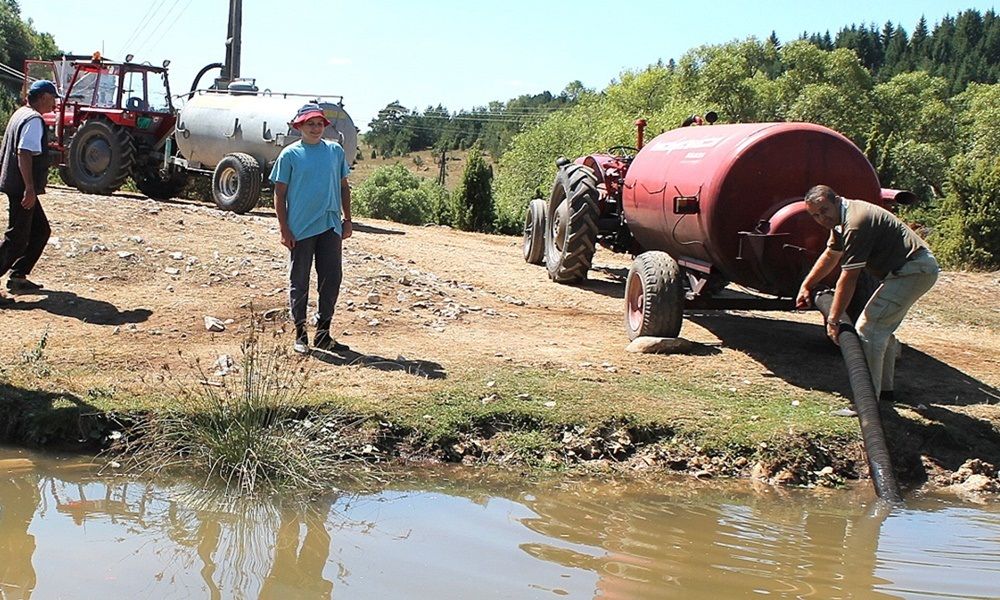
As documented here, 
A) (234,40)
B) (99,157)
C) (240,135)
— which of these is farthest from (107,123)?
(234,40)

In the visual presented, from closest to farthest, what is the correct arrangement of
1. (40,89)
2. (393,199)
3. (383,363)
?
(383,363) → (40,89) → (393,199)

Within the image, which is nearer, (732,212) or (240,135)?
(732,212)

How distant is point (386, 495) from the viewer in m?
6.11

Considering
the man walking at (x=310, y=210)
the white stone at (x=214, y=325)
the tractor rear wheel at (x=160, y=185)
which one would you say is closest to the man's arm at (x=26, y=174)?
the white stone at (x=214, y=325)

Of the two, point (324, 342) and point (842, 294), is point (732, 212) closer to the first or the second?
point (842, 294)

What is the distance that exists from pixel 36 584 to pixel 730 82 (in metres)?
66.2

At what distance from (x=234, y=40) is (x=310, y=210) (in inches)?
761

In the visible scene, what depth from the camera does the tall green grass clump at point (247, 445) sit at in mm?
6020

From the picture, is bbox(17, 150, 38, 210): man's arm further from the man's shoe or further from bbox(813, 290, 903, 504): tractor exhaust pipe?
bbox(813, 290, 903, 504): tractor exhaust pipe

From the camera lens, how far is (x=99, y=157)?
18.4 metres

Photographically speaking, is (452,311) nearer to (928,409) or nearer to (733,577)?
(928,409)

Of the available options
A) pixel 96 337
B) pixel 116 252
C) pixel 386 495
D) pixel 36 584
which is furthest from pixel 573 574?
pixel 116 252

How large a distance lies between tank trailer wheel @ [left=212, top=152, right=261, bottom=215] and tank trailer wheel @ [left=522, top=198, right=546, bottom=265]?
4502 millimetres

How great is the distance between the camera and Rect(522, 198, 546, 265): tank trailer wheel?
14703 millimetres
